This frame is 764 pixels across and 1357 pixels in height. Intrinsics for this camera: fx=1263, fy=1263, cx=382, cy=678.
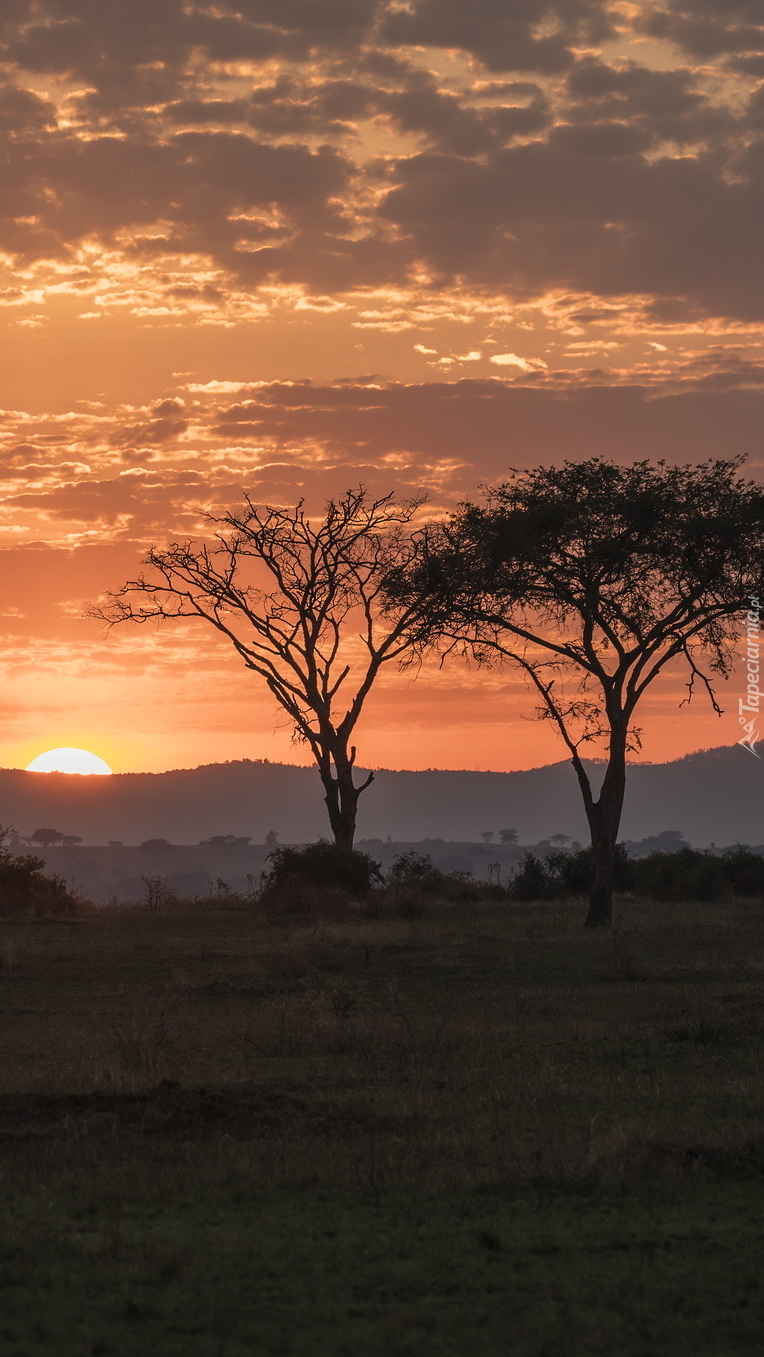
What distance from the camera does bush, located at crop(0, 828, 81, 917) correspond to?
34.4 metres

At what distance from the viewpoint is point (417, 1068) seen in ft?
41.2

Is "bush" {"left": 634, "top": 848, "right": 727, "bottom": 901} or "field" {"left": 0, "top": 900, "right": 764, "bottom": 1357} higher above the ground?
"bush" {"left": 634, "top": 848, "right": 727, "bottom": 901}

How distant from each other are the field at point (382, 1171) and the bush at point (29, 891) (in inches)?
626

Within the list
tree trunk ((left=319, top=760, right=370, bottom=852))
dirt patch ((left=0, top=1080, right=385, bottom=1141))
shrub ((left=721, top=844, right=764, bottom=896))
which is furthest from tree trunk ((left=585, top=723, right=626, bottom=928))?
dirt patch ((left=0, top=1080, right=385, bottom=1141))

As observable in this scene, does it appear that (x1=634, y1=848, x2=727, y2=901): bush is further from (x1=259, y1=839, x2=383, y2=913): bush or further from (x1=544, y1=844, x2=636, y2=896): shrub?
(x1=259, y1=839, x2=383, y2=913): bush

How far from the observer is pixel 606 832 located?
29609mm

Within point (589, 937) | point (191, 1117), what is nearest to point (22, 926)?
point (589, 937)

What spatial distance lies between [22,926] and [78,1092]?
19917 millimetres

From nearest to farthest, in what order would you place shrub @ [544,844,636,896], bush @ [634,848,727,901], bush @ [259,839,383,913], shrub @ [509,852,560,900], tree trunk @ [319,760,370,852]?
bush @ [259,839,383,913] → tree trunk @ [319,760,370,852] → bush @ [634,848,727,901] → shrub @ [509,852,560,900] → shrub @ [544,844,636,896]

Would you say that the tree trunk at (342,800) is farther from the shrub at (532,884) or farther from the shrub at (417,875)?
the shrub at (532,884)

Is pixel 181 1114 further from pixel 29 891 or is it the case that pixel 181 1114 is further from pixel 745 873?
pixel 745 873

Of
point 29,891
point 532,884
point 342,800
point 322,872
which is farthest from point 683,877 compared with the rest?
point 29,891

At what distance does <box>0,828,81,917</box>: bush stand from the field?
15.9 metres

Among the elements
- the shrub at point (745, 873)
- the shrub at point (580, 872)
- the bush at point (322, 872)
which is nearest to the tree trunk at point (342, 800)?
the bush at point (322, 872)
